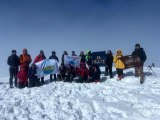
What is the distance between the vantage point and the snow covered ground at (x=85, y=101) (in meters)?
12.6

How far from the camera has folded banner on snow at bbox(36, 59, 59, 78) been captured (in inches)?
771

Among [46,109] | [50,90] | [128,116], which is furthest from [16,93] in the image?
[128,116]

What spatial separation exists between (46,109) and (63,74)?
6.38 metres

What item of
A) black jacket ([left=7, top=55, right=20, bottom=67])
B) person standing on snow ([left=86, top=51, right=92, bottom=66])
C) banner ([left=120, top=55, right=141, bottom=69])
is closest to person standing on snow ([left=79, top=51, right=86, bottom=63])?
person standing on snow ([left=86, top=51, right=92, bottom=66])

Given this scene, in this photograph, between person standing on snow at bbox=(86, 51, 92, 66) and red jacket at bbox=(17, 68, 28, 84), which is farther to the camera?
person standing on snow at bbox=(86, 51, 92, 66)

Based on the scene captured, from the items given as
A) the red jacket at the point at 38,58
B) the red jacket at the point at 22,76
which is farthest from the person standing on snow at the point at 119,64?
the red jacket at the point at 22,76

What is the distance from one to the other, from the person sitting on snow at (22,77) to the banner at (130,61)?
6.16m

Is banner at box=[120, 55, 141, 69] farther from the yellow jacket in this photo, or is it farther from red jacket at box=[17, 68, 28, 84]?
red jacket at box=[17, 68, 28, 84]

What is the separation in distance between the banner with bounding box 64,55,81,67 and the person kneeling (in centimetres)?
225

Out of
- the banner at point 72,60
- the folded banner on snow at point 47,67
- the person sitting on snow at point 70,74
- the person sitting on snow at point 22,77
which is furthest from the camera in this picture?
the banner at point 72,60

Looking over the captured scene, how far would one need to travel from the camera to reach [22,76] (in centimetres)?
1877

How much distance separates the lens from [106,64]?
20406 millimetres

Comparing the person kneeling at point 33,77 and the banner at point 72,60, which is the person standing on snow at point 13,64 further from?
the banner at point 72,60

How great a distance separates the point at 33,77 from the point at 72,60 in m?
3.02
